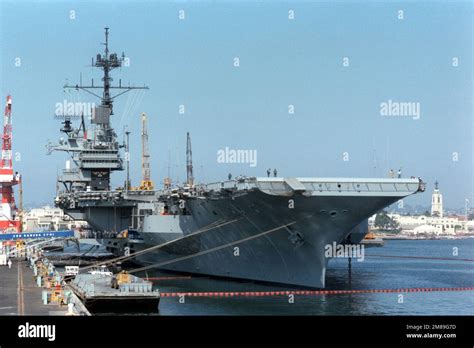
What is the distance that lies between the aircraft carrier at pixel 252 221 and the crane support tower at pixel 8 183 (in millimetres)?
9348

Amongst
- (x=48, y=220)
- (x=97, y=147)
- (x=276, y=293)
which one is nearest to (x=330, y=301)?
(x=276, y=293)

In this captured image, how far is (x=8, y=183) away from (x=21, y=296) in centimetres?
2716

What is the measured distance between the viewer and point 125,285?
20.3 metres

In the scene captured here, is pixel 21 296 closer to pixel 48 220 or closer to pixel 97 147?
pixel 97 147

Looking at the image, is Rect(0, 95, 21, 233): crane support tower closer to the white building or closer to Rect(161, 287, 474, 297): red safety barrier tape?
Rect(161, 287, 474, 297): red safety barrier tape

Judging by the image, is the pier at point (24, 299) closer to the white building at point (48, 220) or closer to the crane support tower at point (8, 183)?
the crane support tower at point (8, 183)

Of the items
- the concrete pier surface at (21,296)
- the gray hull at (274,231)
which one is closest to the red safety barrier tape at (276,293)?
the gray hull at (274,231)

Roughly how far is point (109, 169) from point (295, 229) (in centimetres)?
1956

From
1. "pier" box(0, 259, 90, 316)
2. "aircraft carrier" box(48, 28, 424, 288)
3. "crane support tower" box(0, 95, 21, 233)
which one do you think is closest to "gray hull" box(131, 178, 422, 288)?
"aircraft carrier" box(48, 28, 424, 288)

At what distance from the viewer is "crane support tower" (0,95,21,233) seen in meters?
41.5

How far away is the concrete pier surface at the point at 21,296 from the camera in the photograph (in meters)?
14.0
